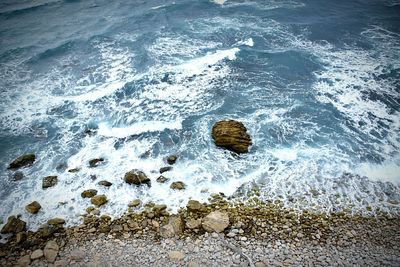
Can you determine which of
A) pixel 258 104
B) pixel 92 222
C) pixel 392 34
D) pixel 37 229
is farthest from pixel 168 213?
pixel 392 34

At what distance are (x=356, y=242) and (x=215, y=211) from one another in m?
4.28

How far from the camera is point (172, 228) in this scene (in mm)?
8703

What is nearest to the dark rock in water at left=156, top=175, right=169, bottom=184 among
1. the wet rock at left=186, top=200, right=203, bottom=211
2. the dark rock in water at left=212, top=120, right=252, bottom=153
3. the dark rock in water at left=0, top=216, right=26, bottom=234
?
the wet rock at left=186, top=200, right=203, bottom=211

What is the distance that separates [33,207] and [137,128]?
568cm

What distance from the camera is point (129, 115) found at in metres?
14.6

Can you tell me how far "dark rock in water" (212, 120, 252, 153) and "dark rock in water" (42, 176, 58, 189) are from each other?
670 cm

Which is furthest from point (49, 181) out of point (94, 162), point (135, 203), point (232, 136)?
point (232, 136)

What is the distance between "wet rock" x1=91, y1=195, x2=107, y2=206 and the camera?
9.74 metres

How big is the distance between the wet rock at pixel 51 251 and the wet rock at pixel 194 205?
415 centimetres

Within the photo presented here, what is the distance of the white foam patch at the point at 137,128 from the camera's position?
43.9 feet

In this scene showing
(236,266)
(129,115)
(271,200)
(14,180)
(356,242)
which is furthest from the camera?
(129,115)

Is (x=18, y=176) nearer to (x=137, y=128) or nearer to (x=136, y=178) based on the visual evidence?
(x=136, y=178)

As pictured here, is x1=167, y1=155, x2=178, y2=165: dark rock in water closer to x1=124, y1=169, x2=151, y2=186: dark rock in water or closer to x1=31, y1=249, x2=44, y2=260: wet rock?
x1=124, y1=169, x2=151, y2=186: dark rock in water

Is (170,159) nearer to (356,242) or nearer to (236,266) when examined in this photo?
(236,266)
